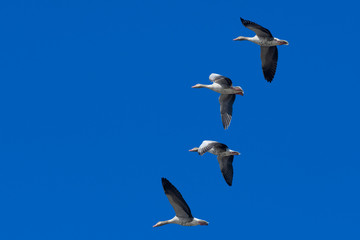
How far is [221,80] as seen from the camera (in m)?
38.2

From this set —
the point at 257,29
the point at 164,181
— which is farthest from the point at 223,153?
the point at 257,29

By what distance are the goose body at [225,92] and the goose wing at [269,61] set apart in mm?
1565

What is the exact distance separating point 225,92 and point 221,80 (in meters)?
0.61

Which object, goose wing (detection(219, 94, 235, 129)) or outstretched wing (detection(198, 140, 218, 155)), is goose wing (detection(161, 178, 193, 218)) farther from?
goose wing (detection(219, 94, 235, 129))

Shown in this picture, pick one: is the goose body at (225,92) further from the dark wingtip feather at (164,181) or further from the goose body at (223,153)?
the dark wingtip feather at (164,181)

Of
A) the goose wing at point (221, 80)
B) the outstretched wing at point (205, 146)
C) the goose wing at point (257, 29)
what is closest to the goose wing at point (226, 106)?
the goose wing at point (221, 80)

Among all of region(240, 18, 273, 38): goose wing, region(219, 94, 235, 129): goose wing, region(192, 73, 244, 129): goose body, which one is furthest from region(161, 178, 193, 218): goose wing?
region(240, 18, 273, 38): goose wing

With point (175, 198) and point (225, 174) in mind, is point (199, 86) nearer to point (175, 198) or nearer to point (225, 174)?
point (225, 174)

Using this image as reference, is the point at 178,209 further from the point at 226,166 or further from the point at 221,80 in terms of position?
the point at 221,80

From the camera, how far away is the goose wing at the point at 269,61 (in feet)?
127

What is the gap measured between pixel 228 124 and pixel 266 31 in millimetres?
4774

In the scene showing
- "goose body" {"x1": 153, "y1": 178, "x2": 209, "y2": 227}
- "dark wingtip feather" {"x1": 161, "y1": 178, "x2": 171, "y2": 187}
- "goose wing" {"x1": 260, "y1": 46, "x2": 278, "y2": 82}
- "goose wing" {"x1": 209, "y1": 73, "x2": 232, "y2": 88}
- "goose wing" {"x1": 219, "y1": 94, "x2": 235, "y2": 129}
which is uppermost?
"goose wing" {"x1": 260, "y1": 46, "x2": 278, "y2": 82}

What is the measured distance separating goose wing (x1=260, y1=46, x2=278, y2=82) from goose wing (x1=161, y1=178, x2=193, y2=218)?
781cm

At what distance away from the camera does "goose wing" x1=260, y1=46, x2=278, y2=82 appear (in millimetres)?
38594
